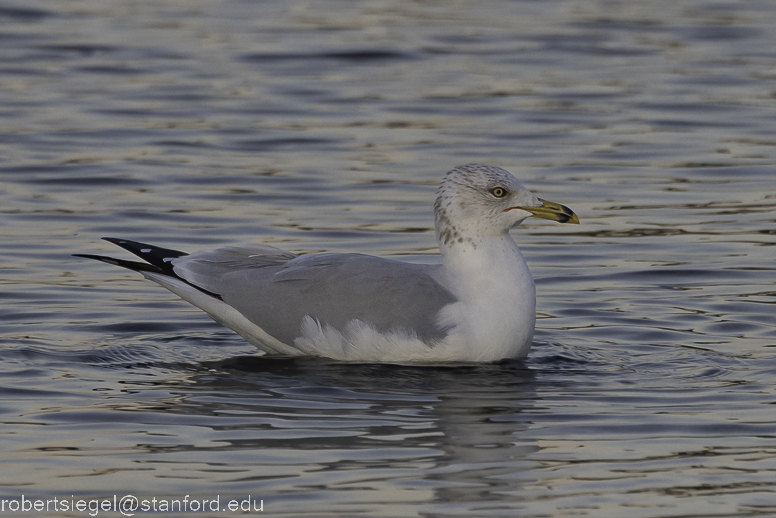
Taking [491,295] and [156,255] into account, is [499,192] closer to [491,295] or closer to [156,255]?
[491,295]

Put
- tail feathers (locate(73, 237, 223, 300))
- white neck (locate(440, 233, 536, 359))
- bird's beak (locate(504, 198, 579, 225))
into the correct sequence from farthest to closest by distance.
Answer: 1. tail feathers (locate(73, 237, 223, 300))
2. bird's beak (locate(504, 198, 579, 225))
3. white neck (locate(440, 233, 536, 359))

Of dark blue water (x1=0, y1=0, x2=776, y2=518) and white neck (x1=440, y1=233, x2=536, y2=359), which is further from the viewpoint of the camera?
white neck (x1=440, y1=233, x2=536, y2=359)

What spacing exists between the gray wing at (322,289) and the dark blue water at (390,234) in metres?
0.29

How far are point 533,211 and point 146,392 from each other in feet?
8.33

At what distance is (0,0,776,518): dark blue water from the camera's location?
6.98 m

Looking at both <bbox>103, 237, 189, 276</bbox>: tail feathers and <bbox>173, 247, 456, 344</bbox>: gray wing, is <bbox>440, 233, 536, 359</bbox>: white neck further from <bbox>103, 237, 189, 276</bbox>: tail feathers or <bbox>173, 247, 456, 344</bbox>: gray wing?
<bbox>103, 237, 189, 276</bbox>: tail feathers

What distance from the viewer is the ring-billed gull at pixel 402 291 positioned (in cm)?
891

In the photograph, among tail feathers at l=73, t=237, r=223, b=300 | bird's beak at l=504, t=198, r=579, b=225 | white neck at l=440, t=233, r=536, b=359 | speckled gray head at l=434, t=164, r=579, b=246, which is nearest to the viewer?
white neck at l=440, t=233, r=536, b=359

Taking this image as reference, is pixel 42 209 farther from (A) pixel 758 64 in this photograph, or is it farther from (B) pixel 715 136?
(A) pixel 758 64

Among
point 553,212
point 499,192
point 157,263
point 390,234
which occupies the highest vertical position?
point 499,192

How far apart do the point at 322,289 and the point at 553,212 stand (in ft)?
4.74

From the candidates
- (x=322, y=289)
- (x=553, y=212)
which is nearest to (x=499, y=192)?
(x=553, y=212)

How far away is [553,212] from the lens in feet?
30.0

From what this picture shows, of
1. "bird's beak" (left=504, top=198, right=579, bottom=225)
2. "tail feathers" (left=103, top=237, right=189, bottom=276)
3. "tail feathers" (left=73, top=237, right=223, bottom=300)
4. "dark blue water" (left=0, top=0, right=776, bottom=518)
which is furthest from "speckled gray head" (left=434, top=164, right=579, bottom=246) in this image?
"tail feathers" (left=103, top=237, right=189, bottom=276)
